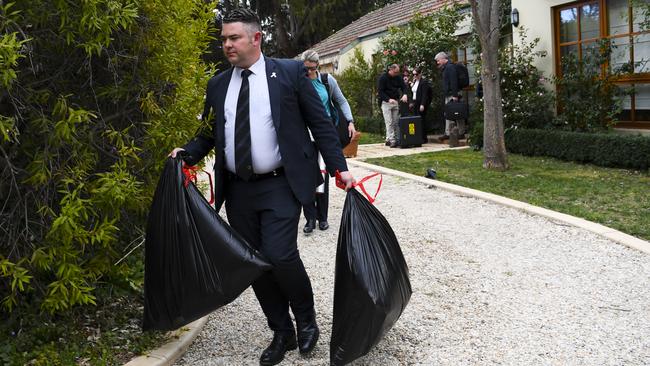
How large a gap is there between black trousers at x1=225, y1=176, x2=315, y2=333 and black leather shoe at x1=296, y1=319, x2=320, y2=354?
0.04 metres

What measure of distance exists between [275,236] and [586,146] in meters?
8.17

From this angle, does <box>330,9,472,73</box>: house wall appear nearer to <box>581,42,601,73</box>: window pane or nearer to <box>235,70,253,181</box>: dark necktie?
<box>581,42,601,73</box>: window pane

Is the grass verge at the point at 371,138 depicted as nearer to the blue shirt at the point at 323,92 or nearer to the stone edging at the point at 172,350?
the blue shirt at the point at 323,92

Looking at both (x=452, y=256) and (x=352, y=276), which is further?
(x=452, y=256)

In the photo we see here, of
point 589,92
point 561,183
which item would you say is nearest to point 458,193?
point 561,183

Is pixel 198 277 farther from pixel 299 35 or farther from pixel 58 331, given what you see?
pixel 299 35

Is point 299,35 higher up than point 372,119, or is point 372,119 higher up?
point 299,35

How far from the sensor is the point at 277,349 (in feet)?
13.0

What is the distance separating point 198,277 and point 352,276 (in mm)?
769

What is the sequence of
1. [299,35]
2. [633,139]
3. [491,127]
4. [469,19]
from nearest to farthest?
[633,139], [491,127], [469,19], [299,35]

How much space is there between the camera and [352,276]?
3.67 metres

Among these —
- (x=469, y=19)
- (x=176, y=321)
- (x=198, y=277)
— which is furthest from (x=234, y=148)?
(x=469, y=19)

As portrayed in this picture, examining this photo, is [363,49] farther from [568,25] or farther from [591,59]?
[591,59]

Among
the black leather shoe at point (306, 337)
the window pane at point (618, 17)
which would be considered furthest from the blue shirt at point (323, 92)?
the window pane at point (618, 17)
